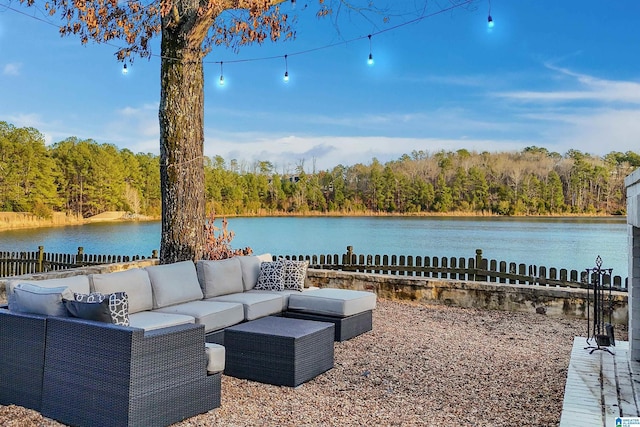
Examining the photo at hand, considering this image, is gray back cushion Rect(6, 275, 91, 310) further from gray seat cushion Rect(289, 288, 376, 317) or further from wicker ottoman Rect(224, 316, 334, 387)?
gray seat cushion Rect(289, 288, 376, 317)

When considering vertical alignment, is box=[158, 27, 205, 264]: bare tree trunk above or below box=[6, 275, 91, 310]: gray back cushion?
above

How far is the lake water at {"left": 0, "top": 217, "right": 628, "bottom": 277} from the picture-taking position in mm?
19688

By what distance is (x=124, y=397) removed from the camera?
2.83 m

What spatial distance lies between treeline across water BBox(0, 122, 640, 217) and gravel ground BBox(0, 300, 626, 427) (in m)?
25.1

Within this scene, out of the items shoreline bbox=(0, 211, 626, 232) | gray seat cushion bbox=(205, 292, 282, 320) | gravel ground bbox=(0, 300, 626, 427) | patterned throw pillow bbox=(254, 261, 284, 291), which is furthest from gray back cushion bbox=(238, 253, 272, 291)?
shoreline bbox=(0, 211, 626, 232)

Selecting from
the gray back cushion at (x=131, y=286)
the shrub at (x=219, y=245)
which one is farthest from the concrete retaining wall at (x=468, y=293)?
the gray back cushion at (x=131, y=286)

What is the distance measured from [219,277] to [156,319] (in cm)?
120

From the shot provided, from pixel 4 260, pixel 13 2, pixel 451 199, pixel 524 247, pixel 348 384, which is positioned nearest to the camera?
pixel 348 384

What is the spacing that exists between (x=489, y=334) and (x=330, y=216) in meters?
28.6

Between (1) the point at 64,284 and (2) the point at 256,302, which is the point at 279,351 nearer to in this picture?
(2) the point at 256,302

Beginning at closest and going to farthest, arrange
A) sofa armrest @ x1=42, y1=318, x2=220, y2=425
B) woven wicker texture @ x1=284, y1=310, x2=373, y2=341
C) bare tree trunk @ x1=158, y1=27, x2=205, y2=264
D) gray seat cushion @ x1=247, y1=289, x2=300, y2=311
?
1. sofa armrest @ x1=42, y1=318, x2=220, y2=425
2. woven wicker texture @ x1=284, y1=310, x2=373, y2=341
3. gray seat cushion @ x1=247, y1=289, x2=300, y2=311
4. bare tree trunk @ x1=158, y1=27, x2=205, y2=264

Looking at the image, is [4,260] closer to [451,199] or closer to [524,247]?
[524,247]

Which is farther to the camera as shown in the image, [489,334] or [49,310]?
[489,334]

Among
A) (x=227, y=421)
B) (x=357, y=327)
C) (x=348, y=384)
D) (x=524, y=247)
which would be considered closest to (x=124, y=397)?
(x=227, y=421)
